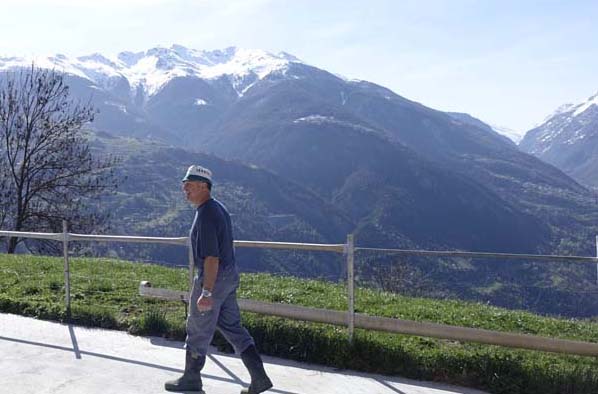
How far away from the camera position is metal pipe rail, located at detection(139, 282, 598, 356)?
6375mm

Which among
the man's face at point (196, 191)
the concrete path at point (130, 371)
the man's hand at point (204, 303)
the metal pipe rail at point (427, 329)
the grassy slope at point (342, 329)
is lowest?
the concrete path at point (130, 371)

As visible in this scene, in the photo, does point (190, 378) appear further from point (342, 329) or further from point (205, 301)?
point (342, 329)

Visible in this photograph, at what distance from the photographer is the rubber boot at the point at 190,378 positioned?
5.86 metres

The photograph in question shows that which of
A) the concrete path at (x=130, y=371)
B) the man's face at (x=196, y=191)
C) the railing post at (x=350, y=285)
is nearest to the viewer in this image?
the man's face at (x=196, y=191)

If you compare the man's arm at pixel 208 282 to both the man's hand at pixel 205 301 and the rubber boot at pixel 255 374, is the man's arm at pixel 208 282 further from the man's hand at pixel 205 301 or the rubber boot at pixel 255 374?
the rubber boot at pixel 255 374

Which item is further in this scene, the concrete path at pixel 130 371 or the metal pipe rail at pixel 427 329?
the metal pipe rail at pixel 427 329

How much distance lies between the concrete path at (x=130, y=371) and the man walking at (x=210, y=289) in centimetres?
42

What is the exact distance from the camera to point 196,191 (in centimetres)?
561

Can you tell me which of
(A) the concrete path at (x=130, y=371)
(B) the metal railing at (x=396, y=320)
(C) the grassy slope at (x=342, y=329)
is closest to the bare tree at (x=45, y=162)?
(C) the grassy slope at (x=342, y=329)

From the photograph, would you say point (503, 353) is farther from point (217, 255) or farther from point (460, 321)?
point (217, 255)

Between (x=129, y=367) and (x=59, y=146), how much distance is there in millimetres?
24789

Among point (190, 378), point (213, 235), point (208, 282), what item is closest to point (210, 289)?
point (208, 282)

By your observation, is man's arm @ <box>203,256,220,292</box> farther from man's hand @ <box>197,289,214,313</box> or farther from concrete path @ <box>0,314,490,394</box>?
concrete path @ <box>0,314,490,394</box>

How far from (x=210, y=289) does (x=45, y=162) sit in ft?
83.8
